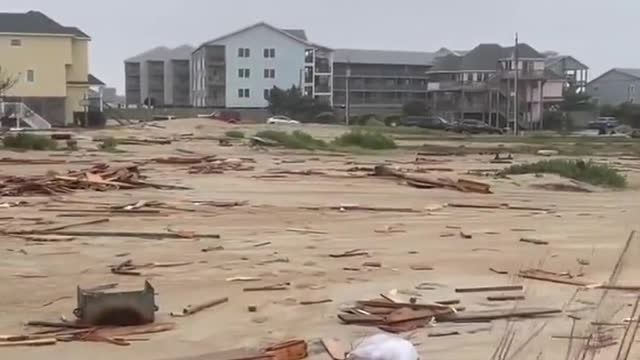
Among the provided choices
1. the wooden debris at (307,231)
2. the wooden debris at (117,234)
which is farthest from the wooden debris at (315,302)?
the wooden debris at (307,231)

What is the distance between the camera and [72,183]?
20.7 meters

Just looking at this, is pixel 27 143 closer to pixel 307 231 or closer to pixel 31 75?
pixel 307 231

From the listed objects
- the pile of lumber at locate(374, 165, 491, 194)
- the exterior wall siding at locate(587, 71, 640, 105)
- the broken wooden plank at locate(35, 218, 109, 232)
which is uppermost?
the exterior wall siding at locate(587, 71, 640, 105)

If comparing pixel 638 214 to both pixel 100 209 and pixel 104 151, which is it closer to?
pixel 100 209

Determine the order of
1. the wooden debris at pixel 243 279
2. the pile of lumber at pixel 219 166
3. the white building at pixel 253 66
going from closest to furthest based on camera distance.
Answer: the wooden debris at pixel 243 279 → the pile of lumber at pixel 219 166 → the white building at pixel 253 66

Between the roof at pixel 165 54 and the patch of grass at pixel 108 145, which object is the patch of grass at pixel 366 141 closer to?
the patch of grass at pixel 108 145

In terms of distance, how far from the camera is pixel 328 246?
1362 centimetres

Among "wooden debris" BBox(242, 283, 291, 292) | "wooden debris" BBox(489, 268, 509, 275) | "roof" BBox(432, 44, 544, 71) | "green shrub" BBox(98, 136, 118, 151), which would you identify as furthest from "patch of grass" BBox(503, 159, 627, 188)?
"roof" BBox(432, 44, 544, 71)

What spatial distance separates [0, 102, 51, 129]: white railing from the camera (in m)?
57.6

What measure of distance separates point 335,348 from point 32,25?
6614 centimetres

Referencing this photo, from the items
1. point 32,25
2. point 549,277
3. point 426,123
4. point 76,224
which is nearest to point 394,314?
point 549,277

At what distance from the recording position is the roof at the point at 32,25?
6919 cm

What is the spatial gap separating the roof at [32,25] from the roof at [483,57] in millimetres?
38658

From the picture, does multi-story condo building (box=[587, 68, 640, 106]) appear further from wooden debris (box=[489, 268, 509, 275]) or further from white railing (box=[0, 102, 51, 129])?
wooden debris (box=[489, 268, 509, 275])
